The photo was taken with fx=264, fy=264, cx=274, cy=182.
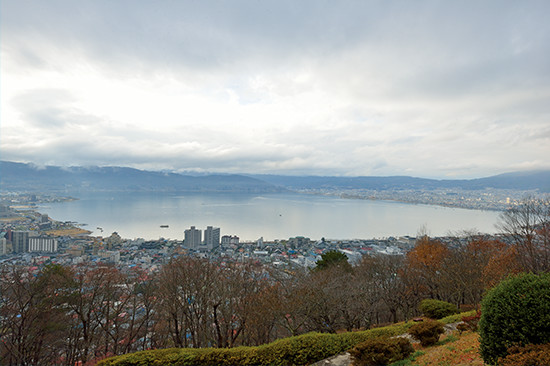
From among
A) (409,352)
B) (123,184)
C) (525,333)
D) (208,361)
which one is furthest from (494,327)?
(123,184)

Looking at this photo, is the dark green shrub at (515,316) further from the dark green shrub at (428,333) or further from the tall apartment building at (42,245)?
the tall apartment building at (42,245)

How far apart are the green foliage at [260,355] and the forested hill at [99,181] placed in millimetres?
120751

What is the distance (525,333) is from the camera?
3164 mm

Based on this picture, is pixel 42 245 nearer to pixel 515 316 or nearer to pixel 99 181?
pixel 515 316

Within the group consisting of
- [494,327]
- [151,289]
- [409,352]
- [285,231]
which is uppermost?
[494,327]

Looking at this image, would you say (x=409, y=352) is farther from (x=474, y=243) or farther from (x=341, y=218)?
(x=341, y=218)

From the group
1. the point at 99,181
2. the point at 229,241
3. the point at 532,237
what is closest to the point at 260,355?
the point at 532,237

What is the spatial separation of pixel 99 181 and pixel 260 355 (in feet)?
591

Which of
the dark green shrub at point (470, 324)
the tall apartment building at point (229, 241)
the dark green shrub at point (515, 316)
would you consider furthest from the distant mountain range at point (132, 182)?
the dark green shrub at point (515, 316)

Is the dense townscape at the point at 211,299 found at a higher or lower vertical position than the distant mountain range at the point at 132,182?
lower

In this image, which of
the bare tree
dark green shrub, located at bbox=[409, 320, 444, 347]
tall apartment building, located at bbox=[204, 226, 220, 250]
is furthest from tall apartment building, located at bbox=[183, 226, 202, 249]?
dark green shrub, located at bbox=[409, 320, 444, 347]

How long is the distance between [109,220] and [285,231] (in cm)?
3767

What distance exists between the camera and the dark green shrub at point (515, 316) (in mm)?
3115

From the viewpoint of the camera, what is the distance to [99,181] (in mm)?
153875
